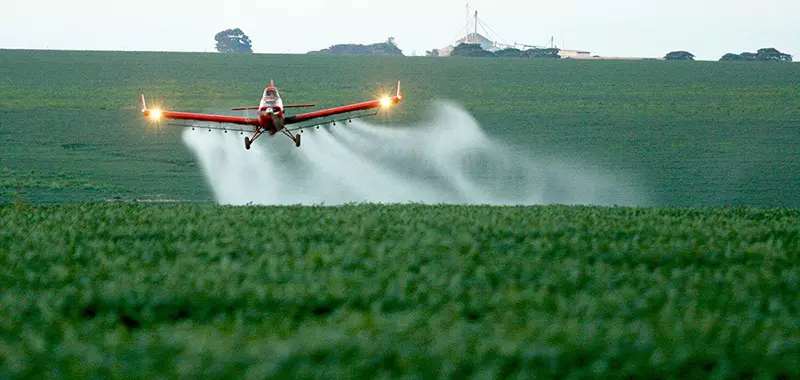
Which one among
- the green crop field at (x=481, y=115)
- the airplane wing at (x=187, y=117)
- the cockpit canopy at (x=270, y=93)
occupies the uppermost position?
the cockpit canopy at (x=270, y=93)

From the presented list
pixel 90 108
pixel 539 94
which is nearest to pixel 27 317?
pixel 90 108

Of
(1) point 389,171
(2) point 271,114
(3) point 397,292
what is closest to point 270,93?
(2) point 271,114

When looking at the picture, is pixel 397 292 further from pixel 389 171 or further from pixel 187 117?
pixel 389 171

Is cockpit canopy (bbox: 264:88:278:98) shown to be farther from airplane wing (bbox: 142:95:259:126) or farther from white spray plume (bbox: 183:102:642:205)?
white spray plume (bbox: 183:102:642:205)

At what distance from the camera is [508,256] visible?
23078mm

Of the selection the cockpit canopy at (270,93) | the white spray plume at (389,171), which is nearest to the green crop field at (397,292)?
the cockpit canopy at (270,93)

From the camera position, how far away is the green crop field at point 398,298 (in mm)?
13742

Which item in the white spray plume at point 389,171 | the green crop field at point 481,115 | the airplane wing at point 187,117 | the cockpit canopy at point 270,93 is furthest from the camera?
the green crop field at point 481,115

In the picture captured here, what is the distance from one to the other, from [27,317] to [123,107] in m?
102

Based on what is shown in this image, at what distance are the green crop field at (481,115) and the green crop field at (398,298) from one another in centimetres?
3863

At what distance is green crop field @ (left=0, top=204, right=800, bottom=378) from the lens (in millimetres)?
13742

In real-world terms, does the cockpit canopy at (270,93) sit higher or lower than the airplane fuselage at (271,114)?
higher

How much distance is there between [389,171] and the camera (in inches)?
3039

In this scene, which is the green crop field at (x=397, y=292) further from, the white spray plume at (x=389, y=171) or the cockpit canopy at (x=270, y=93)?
the white spray plume at (x=389, y=171)
